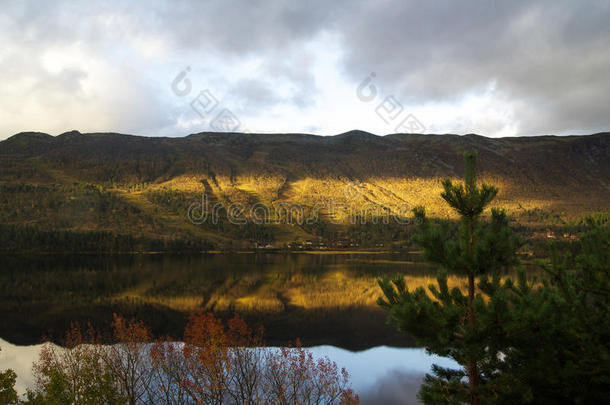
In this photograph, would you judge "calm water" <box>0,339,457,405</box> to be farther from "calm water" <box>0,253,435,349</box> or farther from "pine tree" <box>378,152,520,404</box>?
"pine tree" <box>378,152,520,404</box>

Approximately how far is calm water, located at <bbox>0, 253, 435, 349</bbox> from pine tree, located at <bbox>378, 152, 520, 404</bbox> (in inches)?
1102

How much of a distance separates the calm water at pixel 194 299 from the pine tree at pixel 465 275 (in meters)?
28.0

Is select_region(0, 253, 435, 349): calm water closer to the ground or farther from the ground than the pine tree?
closer to the ground

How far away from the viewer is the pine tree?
7.56 metres

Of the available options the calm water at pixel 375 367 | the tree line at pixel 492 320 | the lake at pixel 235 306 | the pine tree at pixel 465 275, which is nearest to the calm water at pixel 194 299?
the lake at pixel 235 306

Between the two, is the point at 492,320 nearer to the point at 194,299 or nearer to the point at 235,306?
the point at 235,306

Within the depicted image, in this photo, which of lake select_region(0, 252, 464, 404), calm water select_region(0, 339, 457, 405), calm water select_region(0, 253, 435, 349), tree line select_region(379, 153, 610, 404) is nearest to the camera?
tree line select_region(379, 153, 610, 404)

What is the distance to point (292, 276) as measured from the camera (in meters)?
96.4

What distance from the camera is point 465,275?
8.30 meters

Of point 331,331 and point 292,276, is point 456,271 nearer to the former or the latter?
point 331,331

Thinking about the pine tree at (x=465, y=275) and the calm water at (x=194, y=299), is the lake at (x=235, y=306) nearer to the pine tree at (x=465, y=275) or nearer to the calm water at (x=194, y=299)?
the calm water at (x=194, y=299)

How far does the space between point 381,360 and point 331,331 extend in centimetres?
1229

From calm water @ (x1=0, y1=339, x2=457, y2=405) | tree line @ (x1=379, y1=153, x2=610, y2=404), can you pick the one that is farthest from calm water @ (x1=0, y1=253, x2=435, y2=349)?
tree line @ (x1=379, y1=153, x2=610, y2=404)

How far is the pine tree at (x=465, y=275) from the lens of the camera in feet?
24.8
